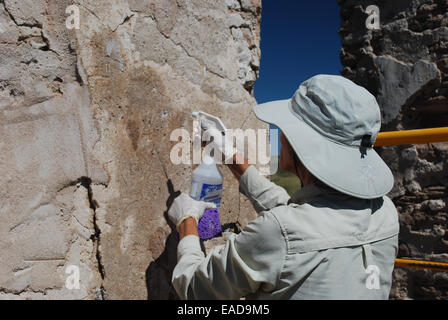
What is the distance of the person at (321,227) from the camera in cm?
79

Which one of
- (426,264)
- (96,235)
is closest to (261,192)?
(96,235)

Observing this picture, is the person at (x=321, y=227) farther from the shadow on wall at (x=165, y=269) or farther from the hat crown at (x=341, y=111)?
the shadow on wall at (x=165, y=269)

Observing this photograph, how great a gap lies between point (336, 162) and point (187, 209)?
0.49m

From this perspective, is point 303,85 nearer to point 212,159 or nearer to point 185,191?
point 212,159

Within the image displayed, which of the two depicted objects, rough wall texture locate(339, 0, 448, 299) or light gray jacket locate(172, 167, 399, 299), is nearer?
light gray jacket locate(172, 167, 399, 299)

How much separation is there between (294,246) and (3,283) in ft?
2.63

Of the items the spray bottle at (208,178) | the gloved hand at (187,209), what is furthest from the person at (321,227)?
the spray bottle at (208,178)

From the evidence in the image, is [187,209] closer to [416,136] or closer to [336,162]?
[336,162]

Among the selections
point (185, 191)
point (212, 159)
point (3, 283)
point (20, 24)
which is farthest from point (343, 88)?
point (3, 283)

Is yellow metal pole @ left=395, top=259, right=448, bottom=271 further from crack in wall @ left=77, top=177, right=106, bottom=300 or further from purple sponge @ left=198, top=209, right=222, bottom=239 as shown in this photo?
crack in wall @ left=77, top=177, right=106, bottom=300

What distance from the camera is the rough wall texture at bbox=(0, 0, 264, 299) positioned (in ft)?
3.43

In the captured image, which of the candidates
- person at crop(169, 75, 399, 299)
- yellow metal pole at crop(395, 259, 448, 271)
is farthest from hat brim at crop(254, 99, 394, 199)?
yellow metal pole at crop(395, 259, 448, 271)

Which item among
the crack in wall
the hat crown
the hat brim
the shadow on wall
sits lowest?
the shadow on wall

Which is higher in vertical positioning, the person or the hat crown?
the hat crown
